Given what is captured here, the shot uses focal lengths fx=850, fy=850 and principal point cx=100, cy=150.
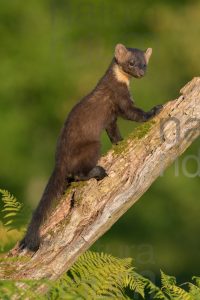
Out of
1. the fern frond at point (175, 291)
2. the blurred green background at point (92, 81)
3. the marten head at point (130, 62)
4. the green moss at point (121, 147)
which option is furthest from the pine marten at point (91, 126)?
the blurred green background at point (92, 81)

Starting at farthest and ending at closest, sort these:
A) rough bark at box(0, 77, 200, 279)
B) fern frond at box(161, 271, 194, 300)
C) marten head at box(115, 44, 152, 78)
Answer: marten head at box(115, 44, 152, 78) < rough bark at box(0, 77, 200, 279) < fern frond at box(161, 271, 194, 300)

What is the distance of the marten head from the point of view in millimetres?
4852

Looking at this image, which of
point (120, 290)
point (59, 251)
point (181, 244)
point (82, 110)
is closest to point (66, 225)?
point (59, 251)

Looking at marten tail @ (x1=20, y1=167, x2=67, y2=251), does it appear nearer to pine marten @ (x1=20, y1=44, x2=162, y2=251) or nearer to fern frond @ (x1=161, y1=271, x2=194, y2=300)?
pine marten @ (x1=20, y1=44, x2=162, y2=251)

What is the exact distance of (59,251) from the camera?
305cm

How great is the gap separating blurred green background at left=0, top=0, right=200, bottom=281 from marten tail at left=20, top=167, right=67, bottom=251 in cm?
323

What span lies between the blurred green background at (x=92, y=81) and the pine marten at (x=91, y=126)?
2235 mm

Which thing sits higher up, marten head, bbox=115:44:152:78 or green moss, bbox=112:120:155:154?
marten head, bbox=115:44:152:78

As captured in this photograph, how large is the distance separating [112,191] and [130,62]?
174 cm

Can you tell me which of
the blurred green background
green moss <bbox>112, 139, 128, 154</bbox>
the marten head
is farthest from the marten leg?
the blurred green background

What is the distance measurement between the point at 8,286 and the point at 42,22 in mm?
6258

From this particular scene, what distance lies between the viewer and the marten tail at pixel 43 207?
10.4ft

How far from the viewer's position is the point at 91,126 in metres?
4.23

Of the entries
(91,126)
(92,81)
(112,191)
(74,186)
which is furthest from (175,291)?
(92,81)
